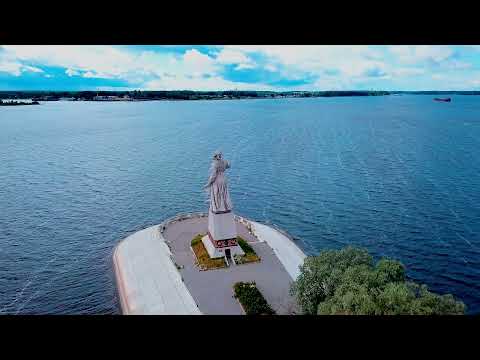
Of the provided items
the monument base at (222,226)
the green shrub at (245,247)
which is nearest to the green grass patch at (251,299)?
the monument base at (222,226)

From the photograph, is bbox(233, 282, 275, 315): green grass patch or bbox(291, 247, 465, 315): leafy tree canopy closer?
bbox(291, 247, 465, 315): leafy tree canopy

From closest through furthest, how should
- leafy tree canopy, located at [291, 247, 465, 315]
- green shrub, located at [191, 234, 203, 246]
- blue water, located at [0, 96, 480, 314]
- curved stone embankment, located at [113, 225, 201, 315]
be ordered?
leafy tree canopy, located at [291, 247, 465, 315], curved stone embankment, located at [113, 225, 201, 315], blue water, located at [0, 96, 480, 314], green shrub, located at [191, 234, 203, 246]

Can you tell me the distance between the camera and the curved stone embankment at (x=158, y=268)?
32.8 metres

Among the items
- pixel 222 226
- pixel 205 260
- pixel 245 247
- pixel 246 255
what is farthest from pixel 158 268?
pixel 245 247

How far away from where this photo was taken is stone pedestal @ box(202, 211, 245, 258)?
3862 cm

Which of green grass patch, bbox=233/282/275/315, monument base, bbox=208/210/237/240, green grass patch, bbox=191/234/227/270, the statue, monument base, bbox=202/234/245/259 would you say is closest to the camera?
green grass patch, bbox=233/282/275/315

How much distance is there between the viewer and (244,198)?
204 ft

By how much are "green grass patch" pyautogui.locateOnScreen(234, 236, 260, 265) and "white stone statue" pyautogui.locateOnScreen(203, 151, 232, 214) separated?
180 inches

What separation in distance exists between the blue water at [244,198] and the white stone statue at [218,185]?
40.5 feet

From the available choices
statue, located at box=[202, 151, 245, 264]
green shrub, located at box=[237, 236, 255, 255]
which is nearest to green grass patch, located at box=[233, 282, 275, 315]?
statue, located at box=[202, 151, 245, 264]

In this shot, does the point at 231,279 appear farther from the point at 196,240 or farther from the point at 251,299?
the point at 196,240

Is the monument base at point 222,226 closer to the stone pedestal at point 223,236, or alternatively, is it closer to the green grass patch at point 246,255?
the stone pedestal at point 223,236

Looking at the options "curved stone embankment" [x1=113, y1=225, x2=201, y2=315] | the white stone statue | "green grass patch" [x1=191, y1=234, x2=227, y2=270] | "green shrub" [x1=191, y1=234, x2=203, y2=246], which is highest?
the white stone statue

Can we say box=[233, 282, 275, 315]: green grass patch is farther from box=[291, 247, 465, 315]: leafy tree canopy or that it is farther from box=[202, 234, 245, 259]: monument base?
box=[202, 234, 245, 259]: monument base
